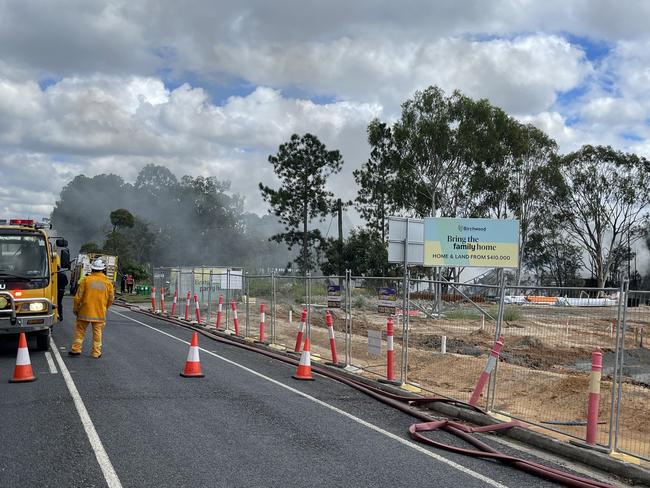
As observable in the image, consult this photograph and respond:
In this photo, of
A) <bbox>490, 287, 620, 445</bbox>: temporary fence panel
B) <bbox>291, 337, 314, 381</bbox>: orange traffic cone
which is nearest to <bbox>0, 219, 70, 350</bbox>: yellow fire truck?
<bbox>291, 337, 314, 381</bbox>: orange traffic cone

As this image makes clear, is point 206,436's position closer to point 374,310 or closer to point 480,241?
point 374,310

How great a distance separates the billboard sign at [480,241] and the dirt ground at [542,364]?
16006 millimetres

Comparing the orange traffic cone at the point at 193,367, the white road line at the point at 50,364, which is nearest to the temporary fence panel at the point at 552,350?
the orange traffic cone at the point at 193,367

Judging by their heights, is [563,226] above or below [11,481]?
above

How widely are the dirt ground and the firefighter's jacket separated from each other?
→ 492 cm

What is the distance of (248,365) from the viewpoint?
13.4m

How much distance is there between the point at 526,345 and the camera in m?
9.55

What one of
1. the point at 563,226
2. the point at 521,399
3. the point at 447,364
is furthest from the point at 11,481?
the point at 563,226

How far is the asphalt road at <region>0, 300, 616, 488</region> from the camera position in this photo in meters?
5.96

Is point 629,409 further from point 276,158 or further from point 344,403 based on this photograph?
point 276,158

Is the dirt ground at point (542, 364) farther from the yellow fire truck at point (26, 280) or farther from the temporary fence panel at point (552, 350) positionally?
the yellow fire truck at point (26, 280)

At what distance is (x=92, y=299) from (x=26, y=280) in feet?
5.14

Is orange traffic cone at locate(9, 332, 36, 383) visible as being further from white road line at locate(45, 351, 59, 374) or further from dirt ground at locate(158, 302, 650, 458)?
dirt ground at locate(158, 302, 650, 458)

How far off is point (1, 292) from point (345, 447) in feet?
27.9
